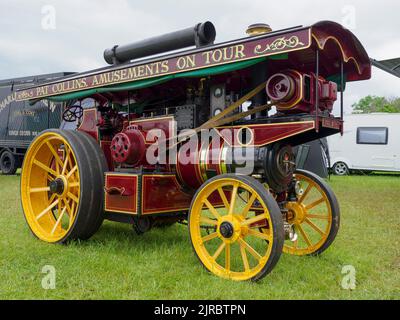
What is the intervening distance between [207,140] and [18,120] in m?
10.0

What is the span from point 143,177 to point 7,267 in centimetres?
124

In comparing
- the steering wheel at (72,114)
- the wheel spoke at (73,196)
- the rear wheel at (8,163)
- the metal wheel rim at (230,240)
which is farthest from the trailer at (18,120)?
the metal wheel rim at (230,240)

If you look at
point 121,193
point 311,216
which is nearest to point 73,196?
point 121,193

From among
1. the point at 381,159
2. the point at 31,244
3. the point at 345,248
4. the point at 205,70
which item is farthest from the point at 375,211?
the point at 381,159

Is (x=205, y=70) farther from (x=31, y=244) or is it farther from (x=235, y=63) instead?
(x=31, y=244)

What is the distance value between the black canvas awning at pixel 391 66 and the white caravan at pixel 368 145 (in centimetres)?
746

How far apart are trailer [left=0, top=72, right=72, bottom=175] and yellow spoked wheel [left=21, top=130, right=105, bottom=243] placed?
21.9 feet

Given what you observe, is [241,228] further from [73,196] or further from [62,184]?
[62,184]

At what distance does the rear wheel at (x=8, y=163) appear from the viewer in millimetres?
12742

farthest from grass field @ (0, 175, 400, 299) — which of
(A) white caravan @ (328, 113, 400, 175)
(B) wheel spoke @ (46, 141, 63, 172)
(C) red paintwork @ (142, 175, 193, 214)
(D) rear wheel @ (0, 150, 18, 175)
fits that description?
(A) white caravan @ (328, 113, 400, 175)

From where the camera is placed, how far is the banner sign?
9.71 feet

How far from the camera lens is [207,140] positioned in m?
3.73

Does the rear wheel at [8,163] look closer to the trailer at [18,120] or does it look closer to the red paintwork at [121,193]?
the trailer at [18,120]

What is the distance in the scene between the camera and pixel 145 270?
3.36 metres
